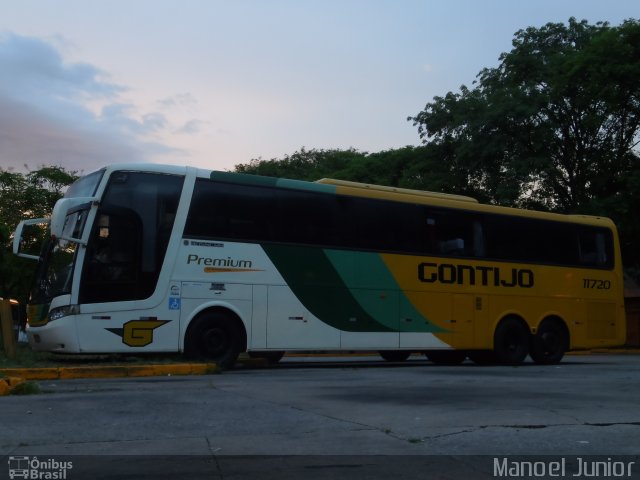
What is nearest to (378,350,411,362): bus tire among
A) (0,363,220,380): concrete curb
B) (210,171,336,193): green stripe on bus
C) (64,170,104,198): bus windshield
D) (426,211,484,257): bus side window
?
(426,211,484,257): bus side window

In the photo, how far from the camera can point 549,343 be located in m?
16.8

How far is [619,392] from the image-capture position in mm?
9227

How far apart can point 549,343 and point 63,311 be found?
36.0 feet

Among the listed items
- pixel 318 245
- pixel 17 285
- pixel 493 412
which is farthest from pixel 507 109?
pixel 17 285

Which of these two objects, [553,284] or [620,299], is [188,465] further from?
[620,299]

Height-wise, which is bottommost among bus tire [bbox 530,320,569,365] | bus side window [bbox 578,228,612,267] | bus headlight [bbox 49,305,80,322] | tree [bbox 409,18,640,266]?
bus tire [bbox 530,320,569,365]

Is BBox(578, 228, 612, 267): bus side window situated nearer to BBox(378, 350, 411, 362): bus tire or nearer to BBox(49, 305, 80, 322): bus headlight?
BBox(378, 350, 411, 362): bus tire

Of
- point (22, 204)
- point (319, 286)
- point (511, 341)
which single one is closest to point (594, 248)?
point (511, 341)

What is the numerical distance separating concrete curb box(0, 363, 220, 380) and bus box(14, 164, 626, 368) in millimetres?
398

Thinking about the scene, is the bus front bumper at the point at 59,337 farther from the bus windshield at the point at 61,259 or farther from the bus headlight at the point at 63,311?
the bus windshield at the point at 61,259

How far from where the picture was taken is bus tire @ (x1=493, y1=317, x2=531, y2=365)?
16.1 m

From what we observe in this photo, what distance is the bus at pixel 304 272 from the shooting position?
1197cm

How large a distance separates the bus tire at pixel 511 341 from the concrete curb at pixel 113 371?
705 cm

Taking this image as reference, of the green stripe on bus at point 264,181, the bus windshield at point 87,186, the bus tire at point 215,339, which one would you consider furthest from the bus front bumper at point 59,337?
the green stripe on bus at point 264,181
